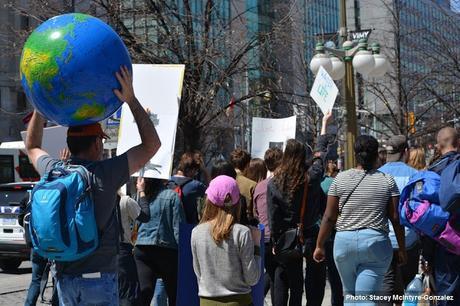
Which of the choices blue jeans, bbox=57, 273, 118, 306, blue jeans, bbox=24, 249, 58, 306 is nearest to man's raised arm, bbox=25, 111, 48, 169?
blue jeans, bbox=57, 273, 118, 306

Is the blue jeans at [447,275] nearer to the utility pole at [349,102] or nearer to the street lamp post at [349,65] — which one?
the utility pole at [349,102]

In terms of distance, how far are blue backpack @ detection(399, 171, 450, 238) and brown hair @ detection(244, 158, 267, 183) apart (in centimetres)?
273

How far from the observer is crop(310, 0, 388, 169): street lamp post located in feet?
43.8

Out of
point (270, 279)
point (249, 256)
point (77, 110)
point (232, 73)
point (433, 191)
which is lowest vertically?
point (270, 279)

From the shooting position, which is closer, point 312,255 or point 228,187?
point 228,187

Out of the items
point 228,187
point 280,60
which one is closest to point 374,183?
point 228,187

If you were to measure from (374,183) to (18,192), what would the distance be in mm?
9400

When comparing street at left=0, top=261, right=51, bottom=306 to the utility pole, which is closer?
street at left=0, top=261, right=51, bottom=306

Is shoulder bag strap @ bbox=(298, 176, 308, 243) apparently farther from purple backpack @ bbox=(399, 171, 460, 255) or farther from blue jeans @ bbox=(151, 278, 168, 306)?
blue jeans @ bbox=(151, 278, 168, 306)

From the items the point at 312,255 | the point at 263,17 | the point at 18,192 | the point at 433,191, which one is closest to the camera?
the point at 433,191

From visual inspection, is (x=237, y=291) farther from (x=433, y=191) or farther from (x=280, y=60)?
(x=280, y=60)

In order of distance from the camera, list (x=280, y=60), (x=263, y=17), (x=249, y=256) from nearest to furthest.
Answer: (x=249, y=256) → (x=280, y=60) → (x=263, y=17)

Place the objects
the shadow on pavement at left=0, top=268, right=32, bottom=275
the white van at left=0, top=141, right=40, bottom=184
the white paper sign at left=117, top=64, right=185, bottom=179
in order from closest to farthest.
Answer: the white paper sign at left=117, top=64, right=185, bottom=179, the shadow on pavement at left=0, top=268, right=32, bottom=275, the white van at left=0, top=141, right=40, bottom=184

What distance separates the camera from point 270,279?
278 inches
